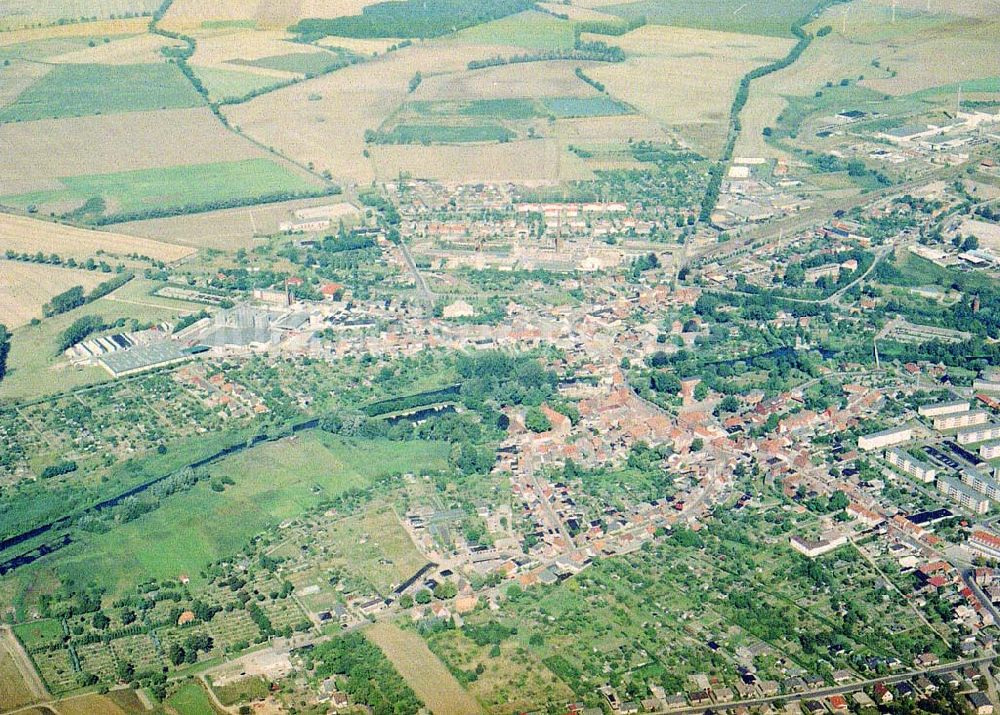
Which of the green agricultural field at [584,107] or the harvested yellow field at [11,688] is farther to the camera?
the green agricultural field at [584,107]

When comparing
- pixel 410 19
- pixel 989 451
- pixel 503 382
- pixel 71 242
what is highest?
pixel 989 451

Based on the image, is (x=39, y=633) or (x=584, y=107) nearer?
(x=39, y=633)

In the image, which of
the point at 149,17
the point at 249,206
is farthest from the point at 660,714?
the point at 149,17

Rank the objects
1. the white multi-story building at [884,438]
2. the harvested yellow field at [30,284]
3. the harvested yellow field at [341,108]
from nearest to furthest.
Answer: the white multi-story building at [884,438], the harvested yellow field at [30,284], the harvested yellow field at [341,108]

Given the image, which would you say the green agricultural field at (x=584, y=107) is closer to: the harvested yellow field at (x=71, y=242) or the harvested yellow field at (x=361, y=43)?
the harvested yellow field at (x=361, y=43)

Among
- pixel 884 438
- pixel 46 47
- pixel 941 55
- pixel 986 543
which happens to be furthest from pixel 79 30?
pixel 986 543

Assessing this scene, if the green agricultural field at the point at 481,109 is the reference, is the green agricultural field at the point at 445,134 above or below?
above

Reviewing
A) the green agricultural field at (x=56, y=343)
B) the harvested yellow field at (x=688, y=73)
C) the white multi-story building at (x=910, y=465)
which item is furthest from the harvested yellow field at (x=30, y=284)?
the harvested yellow field at (x=688, y=73)

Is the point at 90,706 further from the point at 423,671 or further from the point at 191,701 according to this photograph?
the point at 423,671
